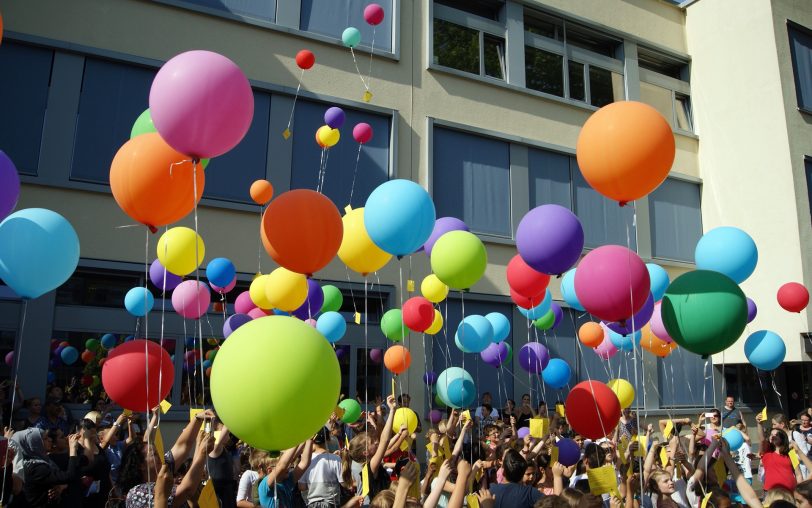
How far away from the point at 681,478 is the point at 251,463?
3.92m

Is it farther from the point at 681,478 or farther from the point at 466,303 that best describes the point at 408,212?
the point at 466,303

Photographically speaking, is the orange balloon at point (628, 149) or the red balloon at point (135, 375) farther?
the orange balloon at point (628, 149)

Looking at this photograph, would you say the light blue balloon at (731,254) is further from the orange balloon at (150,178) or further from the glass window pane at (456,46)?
the glass window pane at (456,46)

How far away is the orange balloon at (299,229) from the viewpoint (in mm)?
4992

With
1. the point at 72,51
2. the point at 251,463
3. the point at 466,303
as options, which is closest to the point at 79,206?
the point at 72,51

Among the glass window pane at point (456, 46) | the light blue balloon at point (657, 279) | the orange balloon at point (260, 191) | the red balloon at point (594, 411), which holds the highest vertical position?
the glass window pane at point (456, 46)

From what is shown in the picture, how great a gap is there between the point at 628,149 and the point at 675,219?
500 inches

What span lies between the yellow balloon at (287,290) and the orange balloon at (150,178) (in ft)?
6.57

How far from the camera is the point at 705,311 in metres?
4.53

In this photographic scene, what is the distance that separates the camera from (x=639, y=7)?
16516 millimetres

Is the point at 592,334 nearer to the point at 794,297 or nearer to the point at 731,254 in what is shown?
the point at 794,297

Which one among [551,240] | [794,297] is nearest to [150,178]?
[551,240]

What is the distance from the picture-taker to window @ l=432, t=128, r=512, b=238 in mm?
13055

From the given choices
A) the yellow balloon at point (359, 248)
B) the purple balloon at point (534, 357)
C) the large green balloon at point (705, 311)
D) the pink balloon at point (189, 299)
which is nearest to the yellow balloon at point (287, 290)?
the yellow balloon at point (359, 248)
